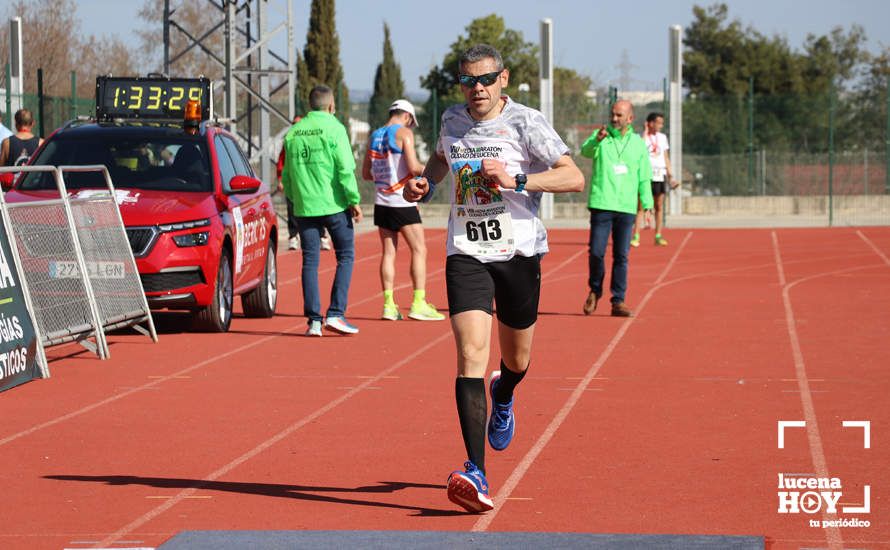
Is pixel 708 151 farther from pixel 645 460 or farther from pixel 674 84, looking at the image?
pixel 645 460

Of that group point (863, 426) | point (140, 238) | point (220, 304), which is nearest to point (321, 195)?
point (220, 304)

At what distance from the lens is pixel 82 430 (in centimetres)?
922

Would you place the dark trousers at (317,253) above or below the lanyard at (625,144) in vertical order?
below

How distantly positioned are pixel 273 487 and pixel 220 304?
641 centimetres

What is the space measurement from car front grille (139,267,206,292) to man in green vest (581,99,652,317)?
378 centimetres

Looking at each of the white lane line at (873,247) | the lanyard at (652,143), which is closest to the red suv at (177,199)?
the white lane line at (873,247)

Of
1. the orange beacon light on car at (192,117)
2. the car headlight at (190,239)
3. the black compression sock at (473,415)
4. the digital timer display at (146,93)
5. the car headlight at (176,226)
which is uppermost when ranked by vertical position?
the digital timer display at (146,93)

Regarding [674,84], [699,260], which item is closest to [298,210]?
[699,260]

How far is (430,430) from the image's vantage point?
9094mm

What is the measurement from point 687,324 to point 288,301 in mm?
4669

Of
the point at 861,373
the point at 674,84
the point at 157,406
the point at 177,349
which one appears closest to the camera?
the point at 157,406

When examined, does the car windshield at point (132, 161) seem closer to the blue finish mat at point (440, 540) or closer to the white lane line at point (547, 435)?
the white lane line at point (547, 435)

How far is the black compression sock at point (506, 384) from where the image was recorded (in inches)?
306

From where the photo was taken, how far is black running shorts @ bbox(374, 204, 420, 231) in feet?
48.2
